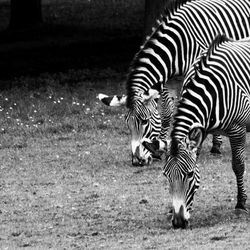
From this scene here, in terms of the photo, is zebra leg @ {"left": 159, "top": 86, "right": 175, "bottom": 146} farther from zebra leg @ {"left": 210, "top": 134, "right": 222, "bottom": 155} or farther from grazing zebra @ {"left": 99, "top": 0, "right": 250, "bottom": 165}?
zebra leg @ {"left": 210, "top": 134, "right": 222, "bottom": 155}

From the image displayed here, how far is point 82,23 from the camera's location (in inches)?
1393

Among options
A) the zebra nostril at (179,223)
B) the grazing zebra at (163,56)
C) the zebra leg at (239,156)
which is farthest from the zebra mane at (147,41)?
the zebra nostril at (179,223)

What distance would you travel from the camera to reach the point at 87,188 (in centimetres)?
1407

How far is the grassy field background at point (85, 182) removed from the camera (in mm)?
10711

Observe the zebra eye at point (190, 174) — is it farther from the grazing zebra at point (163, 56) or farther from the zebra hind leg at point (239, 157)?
the grazing zebra at point (163, 56)

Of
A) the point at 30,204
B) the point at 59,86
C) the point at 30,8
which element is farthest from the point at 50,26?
the point at 30,204

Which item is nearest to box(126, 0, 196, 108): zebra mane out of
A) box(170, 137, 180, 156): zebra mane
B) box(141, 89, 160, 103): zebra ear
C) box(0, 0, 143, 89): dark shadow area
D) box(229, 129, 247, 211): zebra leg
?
box(141, 89, 160, 103): zebra ear

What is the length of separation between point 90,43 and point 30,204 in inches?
687

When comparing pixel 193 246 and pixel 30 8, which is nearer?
pixel 193 246

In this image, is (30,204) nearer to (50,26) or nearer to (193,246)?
(193,246)

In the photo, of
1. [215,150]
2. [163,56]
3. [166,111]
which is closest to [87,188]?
[163,56]

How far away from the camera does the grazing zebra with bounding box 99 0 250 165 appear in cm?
1465

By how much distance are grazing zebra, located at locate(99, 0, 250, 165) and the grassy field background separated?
68 centimetres

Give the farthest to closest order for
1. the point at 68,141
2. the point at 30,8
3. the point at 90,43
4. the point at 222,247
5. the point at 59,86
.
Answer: the point at 30,8, the point at 90,43, the point at 59,86, the point at 68,141, the point at 222,247
